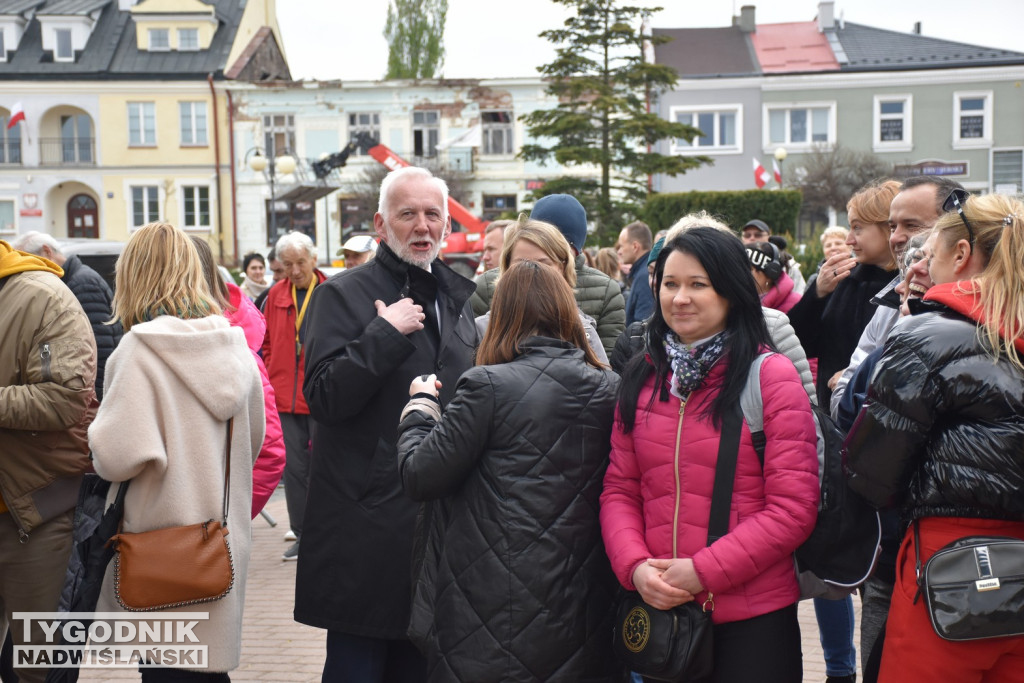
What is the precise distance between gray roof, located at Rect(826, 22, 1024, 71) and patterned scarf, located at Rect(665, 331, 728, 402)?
39.1 metres

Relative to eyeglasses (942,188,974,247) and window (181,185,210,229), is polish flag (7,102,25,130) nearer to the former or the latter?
window (181,185,210,229)

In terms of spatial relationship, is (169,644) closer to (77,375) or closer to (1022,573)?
(77,375)

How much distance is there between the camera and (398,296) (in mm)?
3686

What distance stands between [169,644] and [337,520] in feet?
2.42

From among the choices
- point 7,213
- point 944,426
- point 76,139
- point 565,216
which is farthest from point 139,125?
point 944,426

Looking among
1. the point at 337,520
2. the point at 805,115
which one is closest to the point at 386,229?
the point at 337,520

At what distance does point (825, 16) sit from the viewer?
4112 cm

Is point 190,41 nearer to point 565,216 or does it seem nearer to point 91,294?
point 91,294

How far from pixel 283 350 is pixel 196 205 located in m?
35.9

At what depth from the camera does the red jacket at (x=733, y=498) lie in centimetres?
276

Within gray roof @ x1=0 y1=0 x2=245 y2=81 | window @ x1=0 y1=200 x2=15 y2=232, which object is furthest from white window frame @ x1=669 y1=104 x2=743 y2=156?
window @ x1=0 y1=200 x2=15 y2=232

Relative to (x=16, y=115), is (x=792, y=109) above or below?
below

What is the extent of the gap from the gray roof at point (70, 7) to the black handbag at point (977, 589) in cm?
4688

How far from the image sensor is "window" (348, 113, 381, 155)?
40469mm
